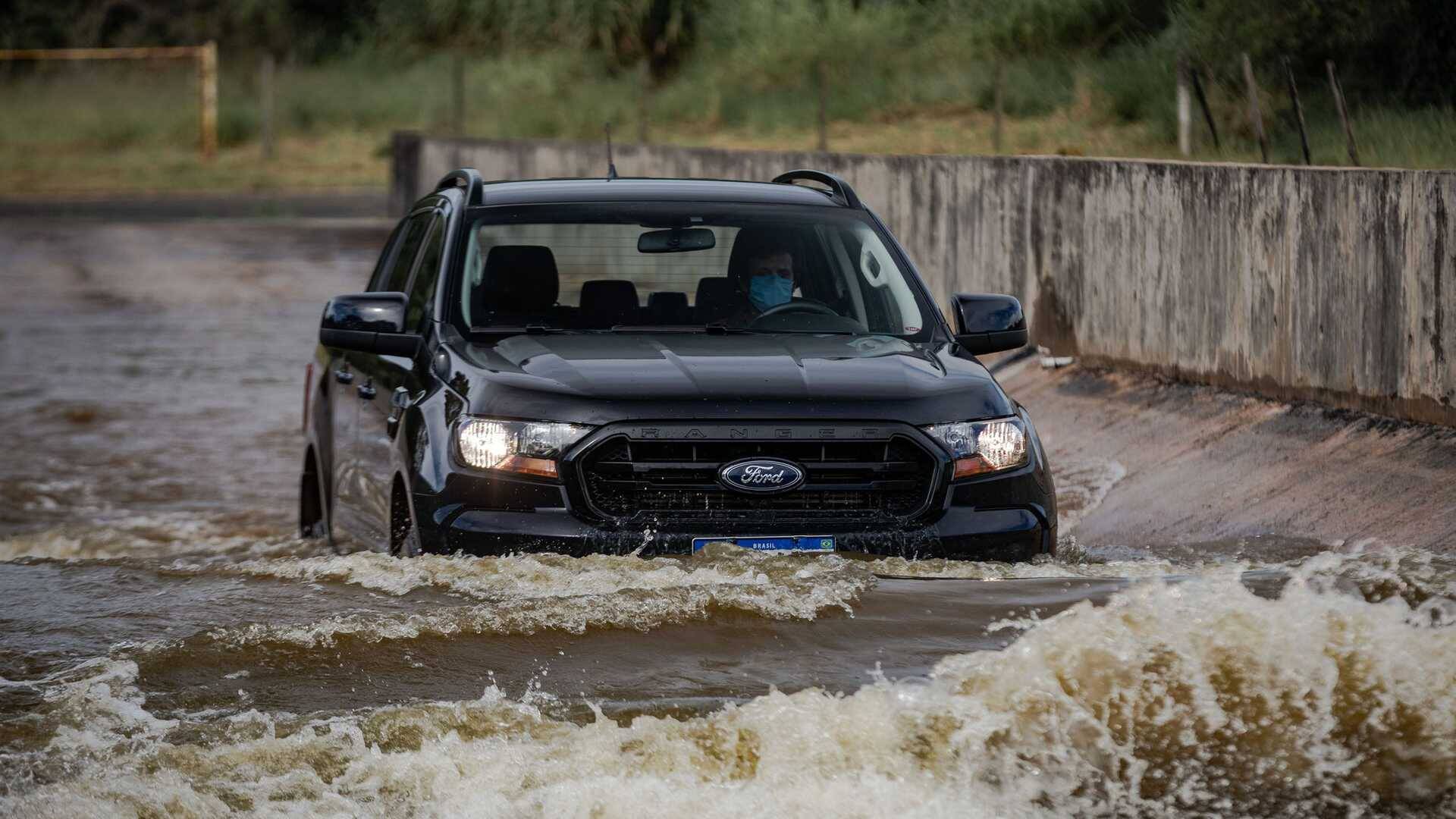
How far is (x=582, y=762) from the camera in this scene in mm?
5320

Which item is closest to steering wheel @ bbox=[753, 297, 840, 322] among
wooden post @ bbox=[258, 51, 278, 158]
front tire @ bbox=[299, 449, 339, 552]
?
front tire @ bbox=[299, 449, 339, 552]

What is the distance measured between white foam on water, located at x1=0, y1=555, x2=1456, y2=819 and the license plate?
0.72 meters

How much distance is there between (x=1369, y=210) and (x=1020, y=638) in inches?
192

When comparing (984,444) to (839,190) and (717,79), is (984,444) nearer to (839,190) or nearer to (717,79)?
(839,190)

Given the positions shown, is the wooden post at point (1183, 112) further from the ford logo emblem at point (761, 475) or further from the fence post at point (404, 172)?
the fence post at point (404, 172)

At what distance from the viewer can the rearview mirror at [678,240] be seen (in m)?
8.06

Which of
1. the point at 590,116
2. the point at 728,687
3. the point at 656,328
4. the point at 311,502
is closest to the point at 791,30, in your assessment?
the point at 590,116

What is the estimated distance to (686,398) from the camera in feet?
21.9

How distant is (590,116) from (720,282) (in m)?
27.6

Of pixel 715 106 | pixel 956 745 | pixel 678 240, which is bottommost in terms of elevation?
pixel 715 106

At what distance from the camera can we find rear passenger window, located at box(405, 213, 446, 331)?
26.1ft

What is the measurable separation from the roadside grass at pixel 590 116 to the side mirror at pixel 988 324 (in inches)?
208

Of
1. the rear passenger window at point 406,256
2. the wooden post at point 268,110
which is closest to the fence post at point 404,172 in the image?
the wooden post at point 268,110

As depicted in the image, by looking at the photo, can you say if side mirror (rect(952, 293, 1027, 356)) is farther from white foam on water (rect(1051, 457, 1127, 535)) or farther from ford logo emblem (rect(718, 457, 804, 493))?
white foam on water (rect(1051, 457, 1127, 535))
